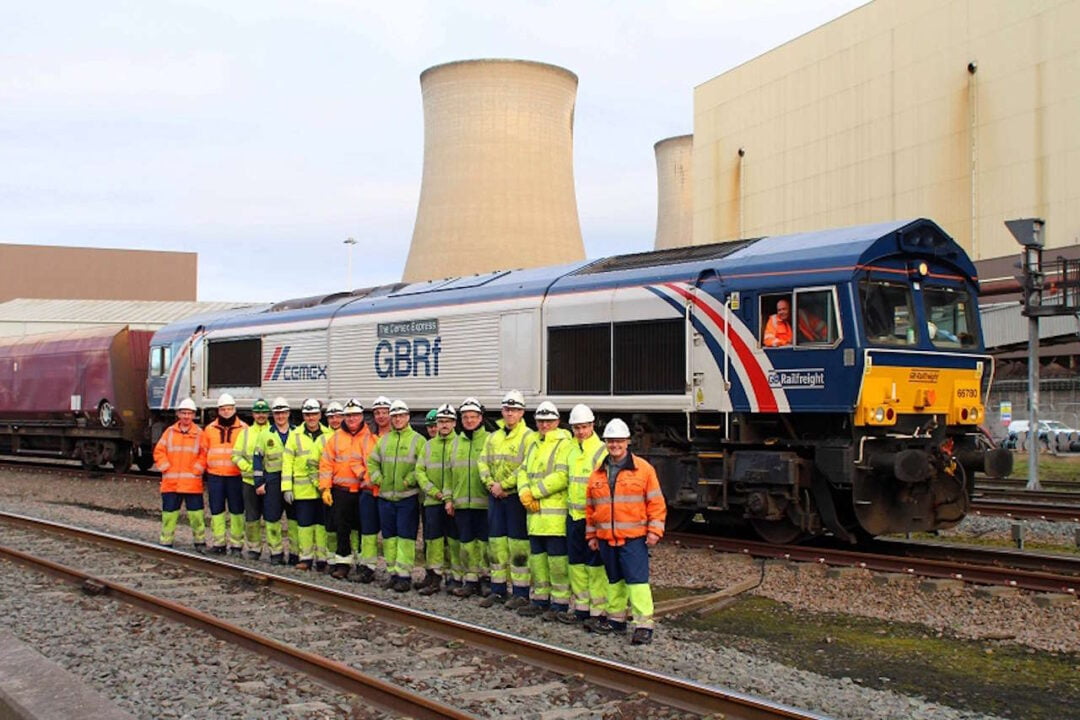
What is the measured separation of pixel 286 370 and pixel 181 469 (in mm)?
6340

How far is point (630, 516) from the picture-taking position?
7.88 metres

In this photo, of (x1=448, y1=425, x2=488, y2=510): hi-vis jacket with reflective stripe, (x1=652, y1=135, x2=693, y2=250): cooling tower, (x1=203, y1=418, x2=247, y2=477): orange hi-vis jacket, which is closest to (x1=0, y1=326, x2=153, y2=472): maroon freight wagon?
(x1=203, y1=418, x2=247, y2=477): orange hi-vis jacket

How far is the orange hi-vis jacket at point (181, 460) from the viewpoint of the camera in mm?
12352

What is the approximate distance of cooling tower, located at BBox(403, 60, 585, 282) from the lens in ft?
125

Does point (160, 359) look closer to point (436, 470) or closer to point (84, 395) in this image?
point (84, 395)

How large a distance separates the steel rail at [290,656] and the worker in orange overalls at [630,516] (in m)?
2.13

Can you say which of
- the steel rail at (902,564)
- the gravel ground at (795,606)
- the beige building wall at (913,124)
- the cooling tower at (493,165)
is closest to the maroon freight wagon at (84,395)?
the gravel ground at (795,606)

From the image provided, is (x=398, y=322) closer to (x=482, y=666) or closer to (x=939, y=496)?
(x=939, y=496)

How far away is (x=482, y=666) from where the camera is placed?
705 cm

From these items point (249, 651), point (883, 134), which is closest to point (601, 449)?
point (249, 651)

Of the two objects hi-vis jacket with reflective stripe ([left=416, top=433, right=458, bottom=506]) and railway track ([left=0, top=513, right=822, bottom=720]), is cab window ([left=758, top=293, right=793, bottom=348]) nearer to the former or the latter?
hi-vis jacket with reflective stripe ([left=416, top=433, right=458, bottom=506])

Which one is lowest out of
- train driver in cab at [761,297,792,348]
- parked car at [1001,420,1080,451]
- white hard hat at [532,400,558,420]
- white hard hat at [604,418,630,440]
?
parked car at [1001,420,1080,451]

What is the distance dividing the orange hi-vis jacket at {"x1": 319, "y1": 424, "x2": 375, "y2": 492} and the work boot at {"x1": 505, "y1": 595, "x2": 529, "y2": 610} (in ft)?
7.26

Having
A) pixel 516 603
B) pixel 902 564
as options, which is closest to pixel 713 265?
pixel 902 564
